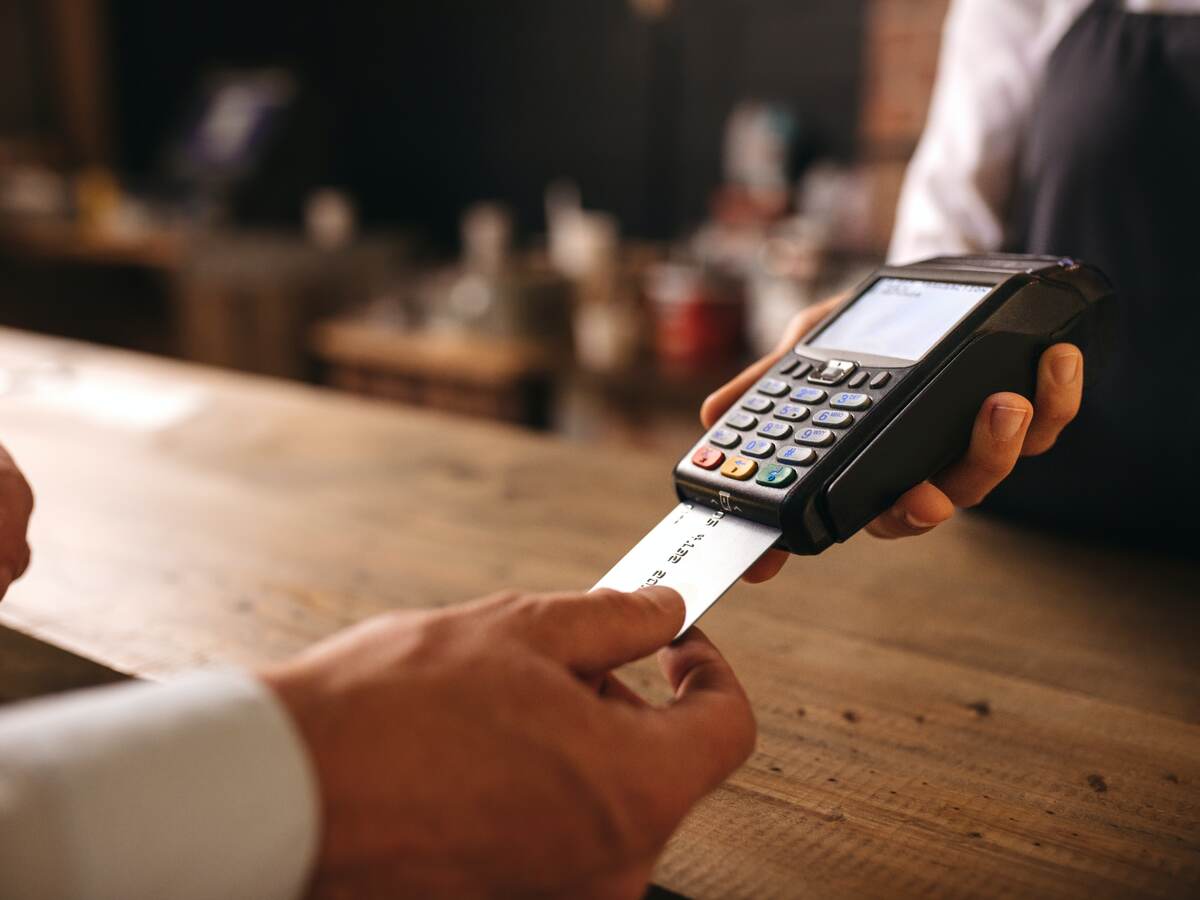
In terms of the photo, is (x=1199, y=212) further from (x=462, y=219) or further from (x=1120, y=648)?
(x=462, y=219)

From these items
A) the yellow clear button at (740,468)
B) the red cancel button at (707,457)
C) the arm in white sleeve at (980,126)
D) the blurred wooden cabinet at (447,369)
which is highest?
the arm in white sleeve at (980,126)

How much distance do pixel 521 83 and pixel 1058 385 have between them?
3.40 meters

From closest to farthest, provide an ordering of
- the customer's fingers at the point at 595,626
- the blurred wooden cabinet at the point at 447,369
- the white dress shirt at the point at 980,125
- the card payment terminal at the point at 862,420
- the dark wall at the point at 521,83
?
the customer's fingers at the point at 595,626, the card payment terminal at the point at 862,420, the white dress shirt at the point at 980,125, the blurred wooden cabinet at the point at 447,369, the dark wall at the point at 521,83

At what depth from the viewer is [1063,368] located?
0.56 metres

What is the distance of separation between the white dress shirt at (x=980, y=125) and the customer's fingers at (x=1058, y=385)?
308 mm

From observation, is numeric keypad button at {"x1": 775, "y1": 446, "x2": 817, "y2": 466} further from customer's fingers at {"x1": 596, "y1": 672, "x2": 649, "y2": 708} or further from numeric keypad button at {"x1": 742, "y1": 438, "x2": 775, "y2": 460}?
customer's fingers at {"x1": 596, "y1": 672, "x2": 649, "y2": 708}

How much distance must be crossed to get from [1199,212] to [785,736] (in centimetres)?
50

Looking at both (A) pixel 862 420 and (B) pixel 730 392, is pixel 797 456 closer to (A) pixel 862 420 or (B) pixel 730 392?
(A) pixel 862 420

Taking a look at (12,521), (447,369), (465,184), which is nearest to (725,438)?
(12,521)

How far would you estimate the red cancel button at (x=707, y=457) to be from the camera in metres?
0.56

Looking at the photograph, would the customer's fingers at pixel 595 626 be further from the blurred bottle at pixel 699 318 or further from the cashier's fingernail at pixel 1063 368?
the blurred bottle at pixel 699 318

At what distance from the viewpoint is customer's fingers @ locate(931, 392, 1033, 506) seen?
0.54 metres

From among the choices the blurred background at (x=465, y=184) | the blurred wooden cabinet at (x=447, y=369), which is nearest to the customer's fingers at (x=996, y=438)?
the blurred background at (x=465, y=184)

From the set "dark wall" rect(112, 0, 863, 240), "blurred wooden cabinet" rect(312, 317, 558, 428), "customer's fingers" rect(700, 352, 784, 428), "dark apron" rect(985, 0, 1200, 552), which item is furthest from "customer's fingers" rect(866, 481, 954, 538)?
"dark wall" rect(112, 0, 863, 240)
